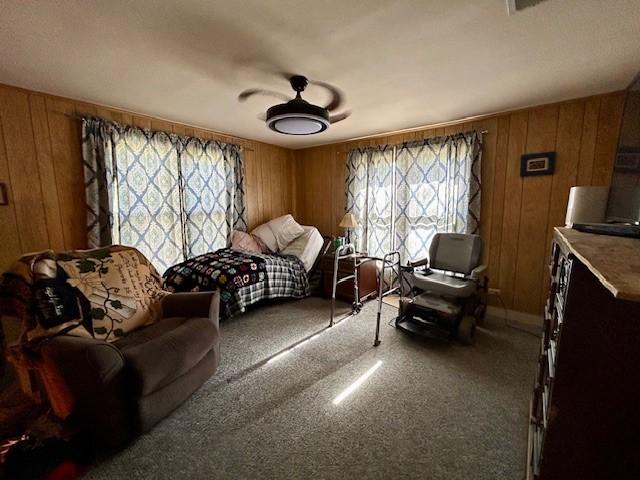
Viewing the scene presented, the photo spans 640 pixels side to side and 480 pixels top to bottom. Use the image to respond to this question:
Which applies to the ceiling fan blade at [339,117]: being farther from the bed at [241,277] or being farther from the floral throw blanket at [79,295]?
the floral throw blanket at [79,295]

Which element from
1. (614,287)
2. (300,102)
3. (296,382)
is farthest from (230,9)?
(296,382)

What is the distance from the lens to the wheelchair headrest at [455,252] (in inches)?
111

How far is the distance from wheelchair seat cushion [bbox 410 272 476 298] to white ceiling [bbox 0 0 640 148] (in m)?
1.65

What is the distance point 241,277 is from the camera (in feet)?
9.74

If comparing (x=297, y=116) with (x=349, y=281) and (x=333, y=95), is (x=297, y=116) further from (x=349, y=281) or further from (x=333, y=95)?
(x=349, y=281)

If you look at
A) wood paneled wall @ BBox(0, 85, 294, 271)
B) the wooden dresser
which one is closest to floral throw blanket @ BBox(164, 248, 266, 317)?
wood paneled wall @ BBox(0, 85, 294, 271)

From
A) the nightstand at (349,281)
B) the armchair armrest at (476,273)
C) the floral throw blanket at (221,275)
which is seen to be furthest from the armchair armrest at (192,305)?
the armchair armrest at (476,273)

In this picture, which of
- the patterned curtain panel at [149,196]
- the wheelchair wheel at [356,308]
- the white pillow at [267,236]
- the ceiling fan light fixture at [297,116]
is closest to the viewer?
the ceiling fan light fixture at [297,116]

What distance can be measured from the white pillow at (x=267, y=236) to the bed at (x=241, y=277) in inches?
A: 10.9

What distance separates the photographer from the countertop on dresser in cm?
56

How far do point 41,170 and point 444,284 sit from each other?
3.74 meters

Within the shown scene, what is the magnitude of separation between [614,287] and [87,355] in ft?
6.23

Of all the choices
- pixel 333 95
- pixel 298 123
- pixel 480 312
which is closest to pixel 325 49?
pixel 298 123

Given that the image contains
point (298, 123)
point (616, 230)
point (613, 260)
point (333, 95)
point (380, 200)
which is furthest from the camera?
point (380, 200)
